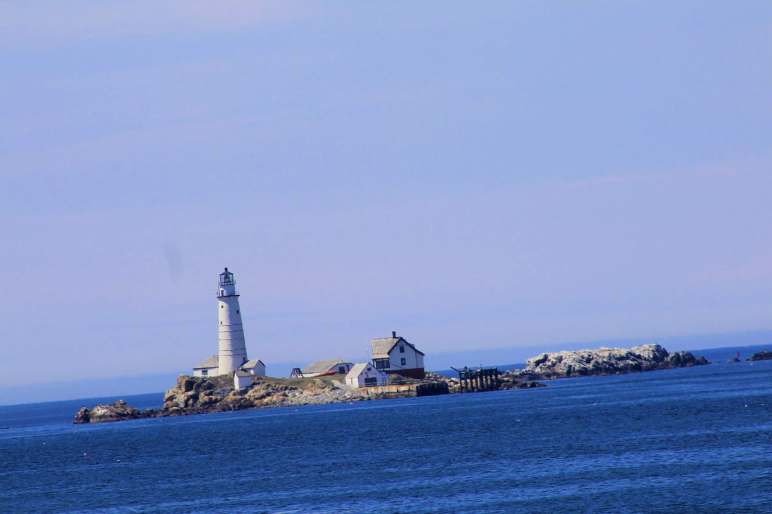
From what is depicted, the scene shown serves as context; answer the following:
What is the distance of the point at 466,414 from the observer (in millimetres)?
95812

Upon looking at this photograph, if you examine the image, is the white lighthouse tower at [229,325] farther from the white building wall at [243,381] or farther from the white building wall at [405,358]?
the white building wall at [405,358]

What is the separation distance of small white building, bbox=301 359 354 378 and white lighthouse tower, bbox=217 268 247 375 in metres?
9.82

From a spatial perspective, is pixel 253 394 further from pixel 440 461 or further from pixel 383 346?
pixel 440 461

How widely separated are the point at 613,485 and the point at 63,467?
43165mm

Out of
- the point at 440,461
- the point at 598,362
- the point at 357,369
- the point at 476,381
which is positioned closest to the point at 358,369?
the point at 357,369

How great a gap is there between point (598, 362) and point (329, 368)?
1731 inches

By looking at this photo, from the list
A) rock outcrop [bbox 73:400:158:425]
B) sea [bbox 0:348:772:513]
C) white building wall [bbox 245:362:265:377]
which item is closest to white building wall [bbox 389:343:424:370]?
white building wall [bbox 245:362:265:377]

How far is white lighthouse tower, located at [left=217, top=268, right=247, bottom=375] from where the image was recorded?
129 metres

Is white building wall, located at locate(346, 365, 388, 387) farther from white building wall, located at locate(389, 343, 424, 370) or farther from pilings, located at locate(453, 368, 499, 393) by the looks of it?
pilings, located at locate(453, 368, 499, 393)

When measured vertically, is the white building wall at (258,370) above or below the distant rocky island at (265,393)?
above

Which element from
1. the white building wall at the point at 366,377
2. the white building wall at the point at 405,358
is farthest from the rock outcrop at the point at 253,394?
the white building wall at the point at 405,358

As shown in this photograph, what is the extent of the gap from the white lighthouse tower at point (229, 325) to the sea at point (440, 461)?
1909cm

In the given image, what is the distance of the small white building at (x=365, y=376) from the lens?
127m

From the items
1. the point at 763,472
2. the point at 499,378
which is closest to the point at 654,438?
the point at 763,472
